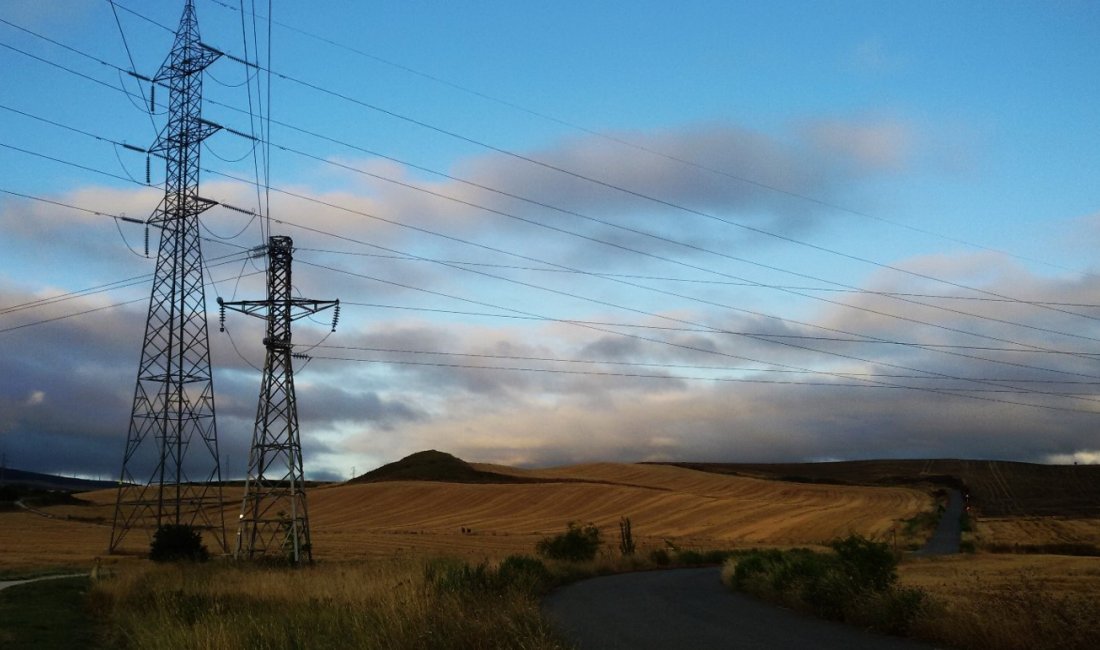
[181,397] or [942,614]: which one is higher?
[181,397]

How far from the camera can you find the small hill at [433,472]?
481 ft

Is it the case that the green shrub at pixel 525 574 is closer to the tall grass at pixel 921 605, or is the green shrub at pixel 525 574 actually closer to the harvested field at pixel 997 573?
the tall grass at pixel 921 605

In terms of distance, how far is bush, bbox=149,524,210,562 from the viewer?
126 ft

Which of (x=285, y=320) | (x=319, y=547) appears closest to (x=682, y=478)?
(x=319, y=547)

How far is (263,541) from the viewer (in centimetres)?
4028

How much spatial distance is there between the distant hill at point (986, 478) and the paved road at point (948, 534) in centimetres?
368

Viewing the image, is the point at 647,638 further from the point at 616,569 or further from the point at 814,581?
the point at 616,569

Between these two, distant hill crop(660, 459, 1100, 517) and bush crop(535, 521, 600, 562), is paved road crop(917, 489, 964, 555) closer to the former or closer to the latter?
distant hill crop(660, 459, 1100, 517)

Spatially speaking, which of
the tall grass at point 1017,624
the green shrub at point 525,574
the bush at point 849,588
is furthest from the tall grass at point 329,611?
the tall grass at point 1017,624

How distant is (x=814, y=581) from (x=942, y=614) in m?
5.52

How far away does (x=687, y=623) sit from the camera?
19.1m

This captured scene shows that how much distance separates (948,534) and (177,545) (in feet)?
178

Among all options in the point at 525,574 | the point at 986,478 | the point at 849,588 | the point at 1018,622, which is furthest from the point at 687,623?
the point at 986,478

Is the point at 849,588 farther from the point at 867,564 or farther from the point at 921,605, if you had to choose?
the point at 921,605
